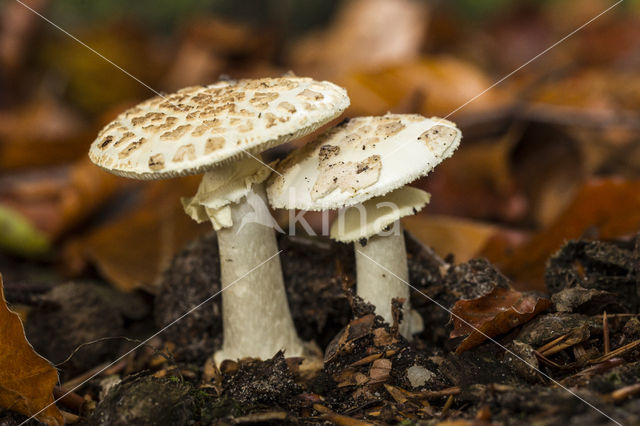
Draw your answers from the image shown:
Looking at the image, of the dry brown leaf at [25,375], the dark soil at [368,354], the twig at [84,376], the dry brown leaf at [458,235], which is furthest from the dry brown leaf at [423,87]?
the dry brown leaf at [25,375]

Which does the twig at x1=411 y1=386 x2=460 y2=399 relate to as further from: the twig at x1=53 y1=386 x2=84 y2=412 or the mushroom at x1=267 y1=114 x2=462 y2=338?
the twig at x1=53 y1=386 x2=84 y2=412

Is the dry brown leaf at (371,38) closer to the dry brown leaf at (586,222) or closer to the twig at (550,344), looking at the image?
the dry brown leaf at (586,222)

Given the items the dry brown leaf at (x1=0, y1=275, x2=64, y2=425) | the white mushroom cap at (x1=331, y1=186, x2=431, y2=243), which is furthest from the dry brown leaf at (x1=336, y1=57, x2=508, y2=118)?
the dry brown leaf at (x1=0, y1=275, x2=64, y2=425)

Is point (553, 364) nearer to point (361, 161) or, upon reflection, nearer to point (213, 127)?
point (361, 161)

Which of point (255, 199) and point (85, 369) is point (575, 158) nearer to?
point (255, 199)

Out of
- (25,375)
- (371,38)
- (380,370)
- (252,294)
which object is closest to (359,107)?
(371,38)

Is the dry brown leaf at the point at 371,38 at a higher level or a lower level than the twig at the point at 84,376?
higher
